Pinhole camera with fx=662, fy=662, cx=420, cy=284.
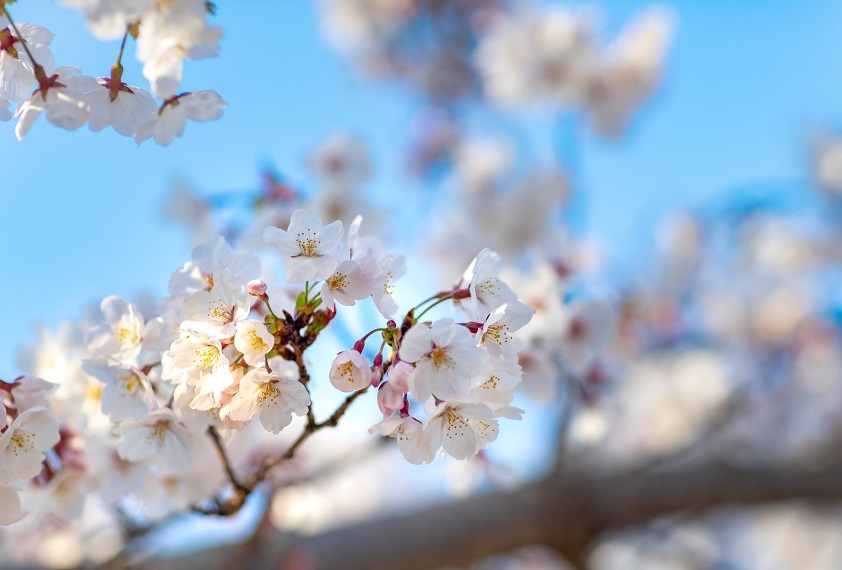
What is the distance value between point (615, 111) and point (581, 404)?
2.36 meters

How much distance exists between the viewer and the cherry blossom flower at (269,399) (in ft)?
2.48

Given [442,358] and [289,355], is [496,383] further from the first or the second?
[289,355]

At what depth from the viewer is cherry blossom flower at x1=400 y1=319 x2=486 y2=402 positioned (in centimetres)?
74

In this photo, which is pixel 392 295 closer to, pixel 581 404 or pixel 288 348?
pixel 288 348

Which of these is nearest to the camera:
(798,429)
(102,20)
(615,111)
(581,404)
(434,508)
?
(102,20)

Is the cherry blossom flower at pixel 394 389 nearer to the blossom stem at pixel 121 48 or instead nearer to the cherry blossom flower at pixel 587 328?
the blossom stem at pixel 121 48

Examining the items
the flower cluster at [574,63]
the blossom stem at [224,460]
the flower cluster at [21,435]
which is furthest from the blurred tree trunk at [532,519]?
the flower cluster at [574,63]

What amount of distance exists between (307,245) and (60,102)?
36 cm

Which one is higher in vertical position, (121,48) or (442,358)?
(121,48)

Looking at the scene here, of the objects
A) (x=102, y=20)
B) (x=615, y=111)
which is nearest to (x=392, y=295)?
(x=102, y=20)

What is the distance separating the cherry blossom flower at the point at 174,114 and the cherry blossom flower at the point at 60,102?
0.08 meters

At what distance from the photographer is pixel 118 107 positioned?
33.7 inches

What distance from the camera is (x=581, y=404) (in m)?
1.54

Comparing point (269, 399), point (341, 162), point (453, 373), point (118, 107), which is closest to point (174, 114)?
point (118, 107)
